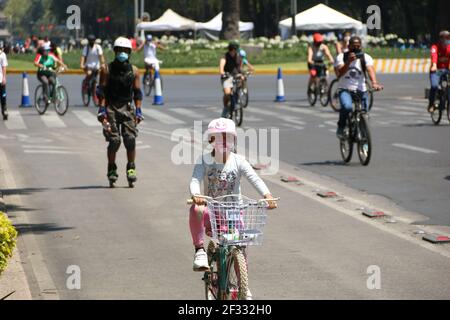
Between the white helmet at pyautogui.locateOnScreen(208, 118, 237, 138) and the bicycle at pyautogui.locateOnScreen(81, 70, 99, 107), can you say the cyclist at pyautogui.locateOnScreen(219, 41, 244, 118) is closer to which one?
the bicycle at pyautogui.locateOnScreen(81, 70, 99, 107)

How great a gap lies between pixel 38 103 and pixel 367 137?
1317 centimetres

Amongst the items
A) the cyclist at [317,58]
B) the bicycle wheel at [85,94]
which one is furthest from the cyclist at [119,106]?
the bicycle wheel at [85,94]

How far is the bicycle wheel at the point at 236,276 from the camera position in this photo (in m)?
7.64

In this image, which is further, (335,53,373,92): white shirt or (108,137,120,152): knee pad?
(335,53,373,92): white shirt

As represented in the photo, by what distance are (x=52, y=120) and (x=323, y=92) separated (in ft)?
25.0

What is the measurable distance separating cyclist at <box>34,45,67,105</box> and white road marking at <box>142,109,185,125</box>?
2325mm

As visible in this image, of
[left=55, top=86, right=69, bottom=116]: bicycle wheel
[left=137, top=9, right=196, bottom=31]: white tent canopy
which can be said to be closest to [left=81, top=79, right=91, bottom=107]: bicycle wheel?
[left=55, top=86, right=69, bottom=116]: bicycle wheel

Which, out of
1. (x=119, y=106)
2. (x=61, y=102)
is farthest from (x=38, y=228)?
(x=61, y=102)

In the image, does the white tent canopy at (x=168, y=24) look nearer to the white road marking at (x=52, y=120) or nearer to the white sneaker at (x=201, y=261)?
the white road marking at (x=52, y=120)

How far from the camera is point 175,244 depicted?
11.5 metres

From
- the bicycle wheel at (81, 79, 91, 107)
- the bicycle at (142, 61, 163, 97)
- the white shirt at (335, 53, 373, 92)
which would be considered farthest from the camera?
the bicycle at (142, 61, 163, 97)

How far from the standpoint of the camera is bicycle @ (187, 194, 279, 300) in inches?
296

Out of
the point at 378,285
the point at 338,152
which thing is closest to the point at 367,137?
the point at 338,152

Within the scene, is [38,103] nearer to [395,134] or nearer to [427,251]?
[395,134]
